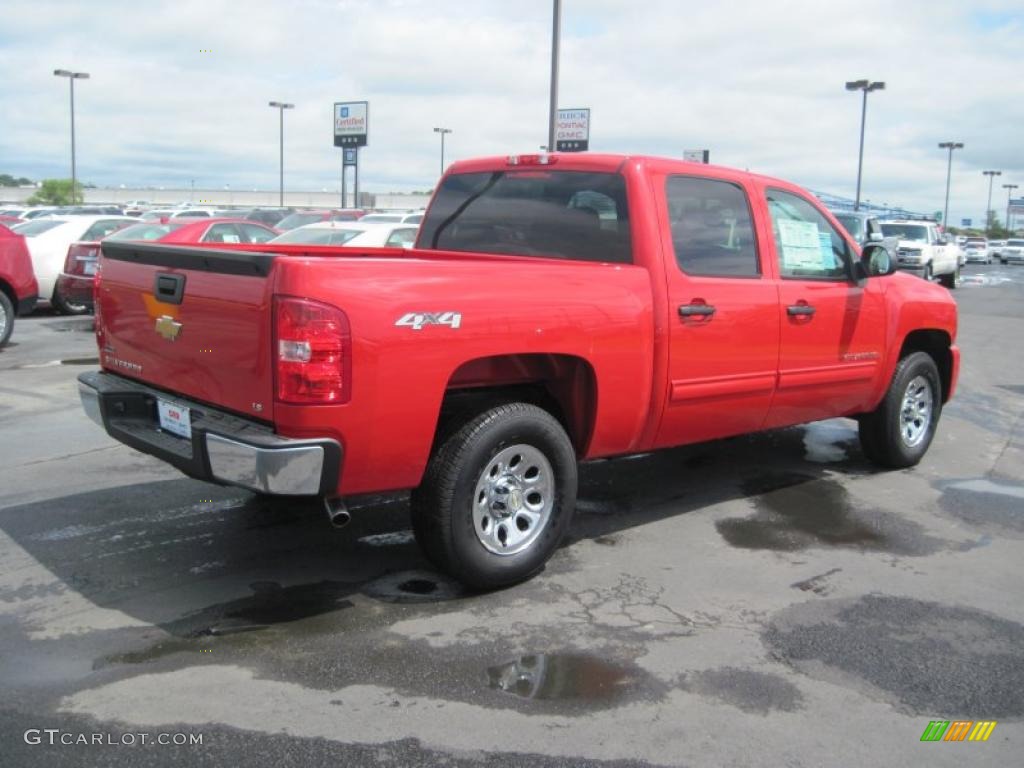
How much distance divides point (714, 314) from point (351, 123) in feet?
120

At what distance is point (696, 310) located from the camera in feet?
16.8

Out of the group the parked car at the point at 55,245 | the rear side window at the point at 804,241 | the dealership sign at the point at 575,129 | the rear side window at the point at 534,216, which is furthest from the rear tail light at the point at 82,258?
the dealership sign at the point at 575,129

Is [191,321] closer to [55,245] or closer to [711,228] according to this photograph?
[711,228]

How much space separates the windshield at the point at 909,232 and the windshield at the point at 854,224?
6335mm

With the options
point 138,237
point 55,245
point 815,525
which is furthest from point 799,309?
point 55,245

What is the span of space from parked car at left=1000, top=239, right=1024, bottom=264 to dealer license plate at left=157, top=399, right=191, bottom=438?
61.1m

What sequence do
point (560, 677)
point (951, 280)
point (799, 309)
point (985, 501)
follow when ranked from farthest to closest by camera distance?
1. point (951, 280)
2. point (985, 501)
3. point (799, 309)
4. point (560, 677)

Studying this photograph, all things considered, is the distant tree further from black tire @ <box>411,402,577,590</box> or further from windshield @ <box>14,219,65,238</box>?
black tire @ <box>411,402,577,590</box>

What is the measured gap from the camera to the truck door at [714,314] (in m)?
5.10

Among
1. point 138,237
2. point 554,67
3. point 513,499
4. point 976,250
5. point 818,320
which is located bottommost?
point 513,499

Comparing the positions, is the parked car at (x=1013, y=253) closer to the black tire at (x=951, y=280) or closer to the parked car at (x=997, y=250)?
the parked car at (x=997, y=250)

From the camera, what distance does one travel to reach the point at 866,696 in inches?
145

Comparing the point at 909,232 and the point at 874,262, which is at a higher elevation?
the point at 909,232

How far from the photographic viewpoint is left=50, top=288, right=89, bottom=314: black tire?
1564 cm
